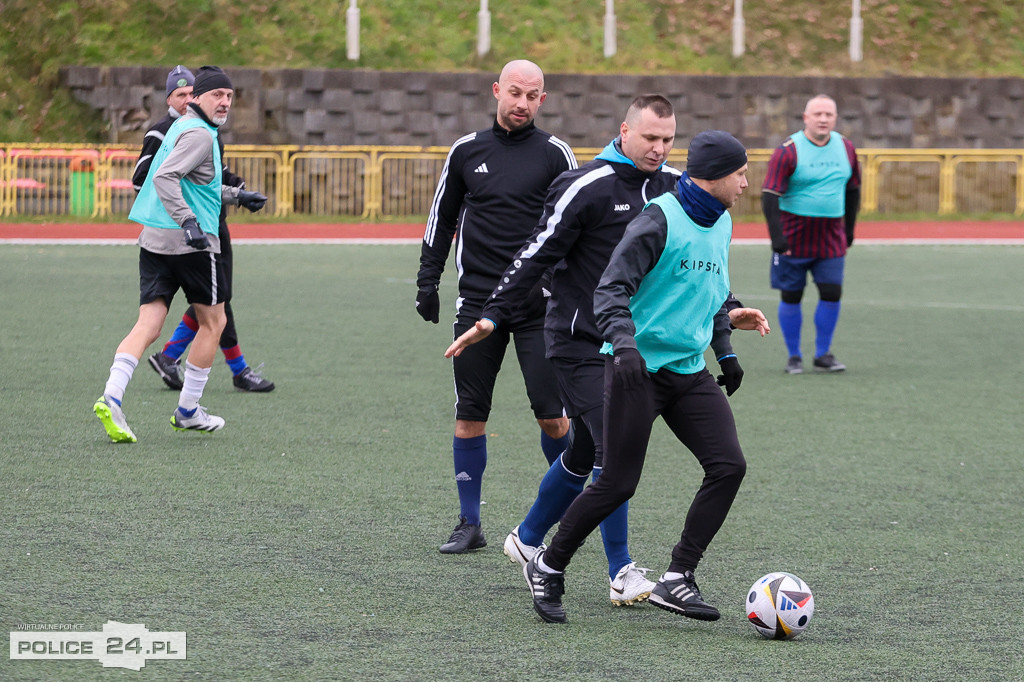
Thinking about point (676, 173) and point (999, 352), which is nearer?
point (676, 173)

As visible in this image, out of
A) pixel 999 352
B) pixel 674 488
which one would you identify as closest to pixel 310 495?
pixel 674 488

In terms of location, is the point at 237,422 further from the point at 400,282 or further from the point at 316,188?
the point at 316,188

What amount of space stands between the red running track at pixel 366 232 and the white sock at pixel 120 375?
14.6m

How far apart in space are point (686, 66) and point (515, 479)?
25.9m

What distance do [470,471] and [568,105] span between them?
24672mm

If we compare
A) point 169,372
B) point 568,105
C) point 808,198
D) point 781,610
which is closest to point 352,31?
point 568,105

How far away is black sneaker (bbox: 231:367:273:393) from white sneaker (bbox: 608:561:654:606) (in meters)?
5.22

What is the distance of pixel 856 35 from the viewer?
32.8 meters

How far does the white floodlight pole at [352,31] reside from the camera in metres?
30.1

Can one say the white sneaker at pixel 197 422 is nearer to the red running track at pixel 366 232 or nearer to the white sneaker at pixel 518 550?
the white sneaker at pixel 518 550

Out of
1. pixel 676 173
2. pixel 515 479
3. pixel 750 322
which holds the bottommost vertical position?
pixel 515 479

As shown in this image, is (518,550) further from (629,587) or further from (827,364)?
(827,364)

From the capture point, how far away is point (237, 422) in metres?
8.91

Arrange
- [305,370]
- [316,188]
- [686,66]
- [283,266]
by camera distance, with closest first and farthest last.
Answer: [305,370]
[283,266]
[316,188]
[686,66]
